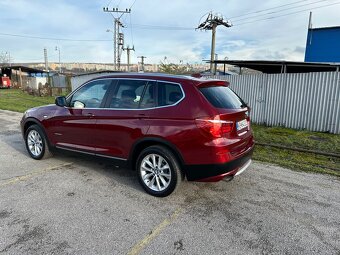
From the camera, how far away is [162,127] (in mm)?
Result: 3553

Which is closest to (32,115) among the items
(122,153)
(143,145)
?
(122,153)

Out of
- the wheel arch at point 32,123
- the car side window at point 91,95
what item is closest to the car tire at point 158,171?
the car side window at point 91,95

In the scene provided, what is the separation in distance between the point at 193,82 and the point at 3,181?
11.1 feet

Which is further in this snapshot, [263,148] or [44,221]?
[263,148]

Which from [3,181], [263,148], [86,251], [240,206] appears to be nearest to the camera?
[86,251]

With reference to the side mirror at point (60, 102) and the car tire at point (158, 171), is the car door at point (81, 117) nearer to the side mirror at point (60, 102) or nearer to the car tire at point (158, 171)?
the side mirror at point (60, 102)

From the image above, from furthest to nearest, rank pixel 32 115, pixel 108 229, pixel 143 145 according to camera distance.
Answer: pixel 32 115
pixel 143 145
pixel 108 229

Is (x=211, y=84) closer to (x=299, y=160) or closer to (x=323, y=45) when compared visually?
(x=299, y=160)

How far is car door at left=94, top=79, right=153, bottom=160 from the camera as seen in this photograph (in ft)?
12.5

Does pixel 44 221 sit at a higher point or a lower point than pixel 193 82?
lower

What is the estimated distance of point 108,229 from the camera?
9.77 feet

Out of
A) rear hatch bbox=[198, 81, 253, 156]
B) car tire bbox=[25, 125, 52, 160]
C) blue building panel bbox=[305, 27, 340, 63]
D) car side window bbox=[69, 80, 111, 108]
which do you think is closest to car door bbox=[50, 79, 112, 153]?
car side window bbox=[69, 80, 111, 108]

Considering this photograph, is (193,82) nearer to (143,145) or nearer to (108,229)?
(143,145)

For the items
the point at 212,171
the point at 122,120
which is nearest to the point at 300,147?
the point at 212,171
